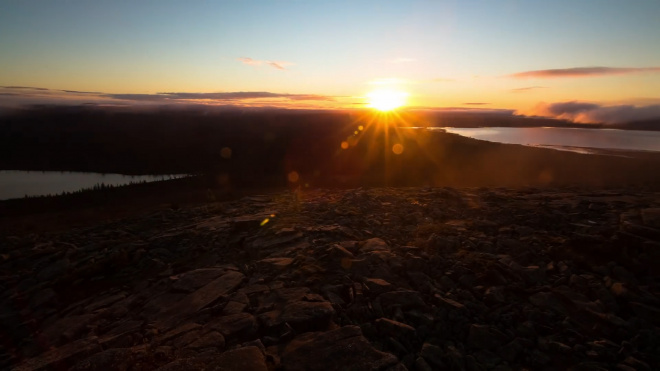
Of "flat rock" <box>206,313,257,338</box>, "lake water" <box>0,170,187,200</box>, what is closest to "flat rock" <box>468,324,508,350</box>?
"flat rock" <box>206,313,257,338</box>

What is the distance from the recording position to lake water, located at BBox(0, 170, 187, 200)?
105 feet

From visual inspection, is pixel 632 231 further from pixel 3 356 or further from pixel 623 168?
pixel 623 168

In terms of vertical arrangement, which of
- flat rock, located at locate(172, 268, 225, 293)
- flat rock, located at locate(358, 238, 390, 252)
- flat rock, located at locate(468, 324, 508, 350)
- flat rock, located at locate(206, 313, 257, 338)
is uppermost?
flat rock, located at locate(358, 238, 390, 252)

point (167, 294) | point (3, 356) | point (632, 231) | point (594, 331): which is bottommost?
point (3, 356)

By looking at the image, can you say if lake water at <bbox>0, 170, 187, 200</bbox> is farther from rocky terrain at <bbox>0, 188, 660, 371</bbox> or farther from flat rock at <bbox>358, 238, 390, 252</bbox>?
flat rock at <bbox>358, 238, 390, 252</bbox>

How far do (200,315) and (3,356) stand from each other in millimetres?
2973

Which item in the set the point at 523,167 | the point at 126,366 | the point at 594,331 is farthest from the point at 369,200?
the point at 523,167

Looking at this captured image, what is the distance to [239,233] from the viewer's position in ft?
30.3

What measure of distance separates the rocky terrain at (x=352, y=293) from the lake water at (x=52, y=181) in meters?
25.9

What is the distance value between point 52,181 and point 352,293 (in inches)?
1654

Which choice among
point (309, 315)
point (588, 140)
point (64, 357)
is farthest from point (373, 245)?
point (588, 140)

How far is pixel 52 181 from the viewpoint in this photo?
3703 centimetres

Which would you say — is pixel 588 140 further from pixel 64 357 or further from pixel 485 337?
pixel 64 357

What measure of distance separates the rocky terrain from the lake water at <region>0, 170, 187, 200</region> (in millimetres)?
25902
